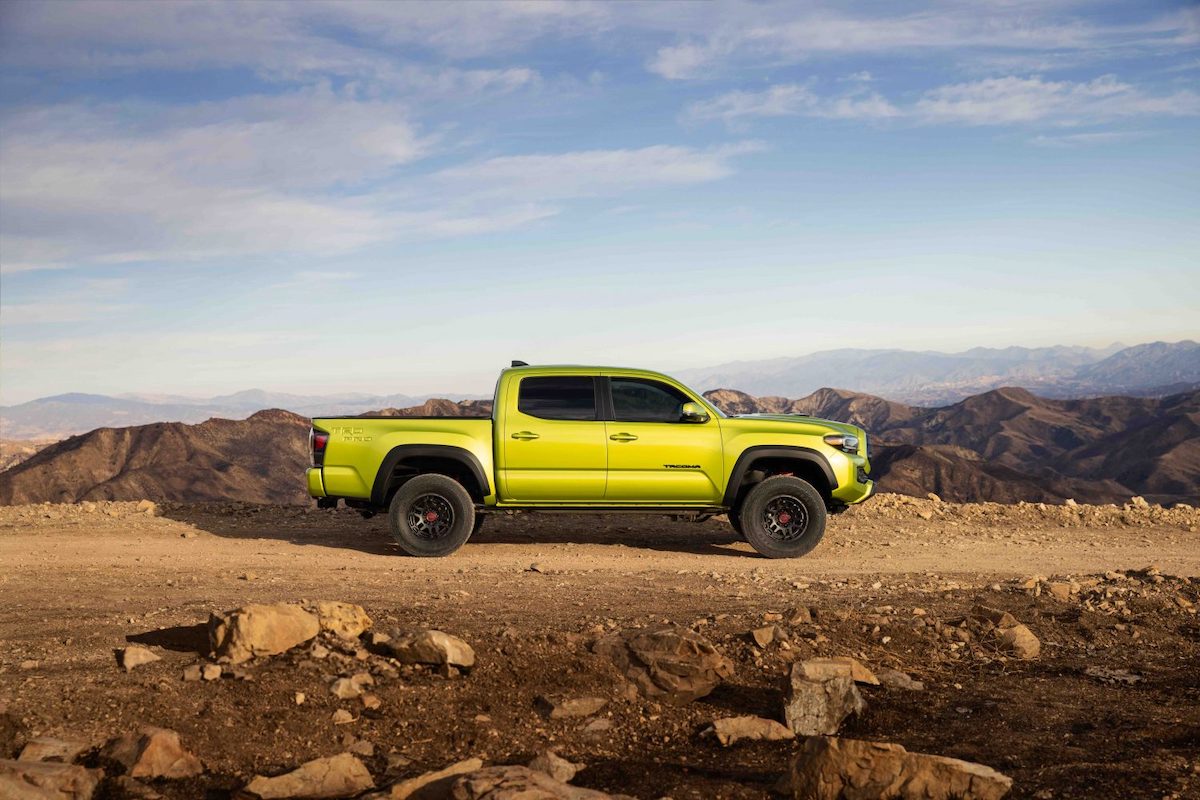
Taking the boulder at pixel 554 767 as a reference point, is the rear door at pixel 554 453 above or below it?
above

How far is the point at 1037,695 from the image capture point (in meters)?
6.45

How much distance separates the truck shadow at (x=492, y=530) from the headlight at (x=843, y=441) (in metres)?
1.57

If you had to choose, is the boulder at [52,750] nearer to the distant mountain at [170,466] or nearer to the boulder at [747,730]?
the boulder at [747,730]

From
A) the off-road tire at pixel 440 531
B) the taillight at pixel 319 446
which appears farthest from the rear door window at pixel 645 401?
the taillight at pixel 319 446

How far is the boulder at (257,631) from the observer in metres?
6.53

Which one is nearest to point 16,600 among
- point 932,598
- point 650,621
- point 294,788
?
point 294,788

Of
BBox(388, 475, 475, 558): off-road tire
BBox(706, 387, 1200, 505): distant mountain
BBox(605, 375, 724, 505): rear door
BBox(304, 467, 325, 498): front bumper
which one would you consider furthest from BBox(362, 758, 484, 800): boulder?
BBox(706, 387, 1200, 505): distant mountain

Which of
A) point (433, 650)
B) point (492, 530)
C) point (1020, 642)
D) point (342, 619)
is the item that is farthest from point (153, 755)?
point (492, 530)

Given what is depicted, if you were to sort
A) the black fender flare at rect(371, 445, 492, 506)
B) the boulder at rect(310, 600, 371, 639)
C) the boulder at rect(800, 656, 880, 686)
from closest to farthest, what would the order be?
1. the boulder at rect(800, 656, 880, 686)
2. the boulder at rect(310, 600, 371, 639)
3. the black fender flare at rect(371, 445, 492, 506)

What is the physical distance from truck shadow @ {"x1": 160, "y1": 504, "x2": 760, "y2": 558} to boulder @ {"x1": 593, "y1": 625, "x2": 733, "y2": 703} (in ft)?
15.1

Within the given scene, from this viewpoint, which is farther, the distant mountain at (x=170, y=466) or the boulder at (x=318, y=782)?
the distant mountain at (x=170, y=466)

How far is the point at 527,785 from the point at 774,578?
213 inches

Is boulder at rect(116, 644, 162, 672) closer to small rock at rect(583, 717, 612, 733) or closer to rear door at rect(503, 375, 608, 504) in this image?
small rock at rect(583, 717, 612, 733)

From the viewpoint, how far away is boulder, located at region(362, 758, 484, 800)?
4.91 m
